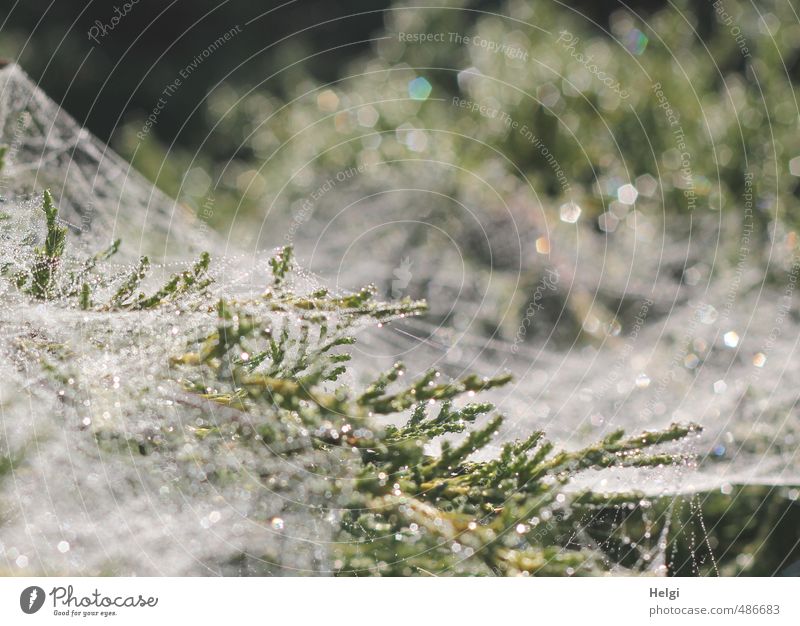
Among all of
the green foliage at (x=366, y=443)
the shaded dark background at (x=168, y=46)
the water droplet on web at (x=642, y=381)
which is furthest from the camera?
the shaded dark background at (x=168, y=46)

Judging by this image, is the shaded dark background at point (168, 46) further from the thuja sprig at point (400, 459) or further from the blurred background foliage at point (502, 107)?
the thuja sprig at point (400, 459)

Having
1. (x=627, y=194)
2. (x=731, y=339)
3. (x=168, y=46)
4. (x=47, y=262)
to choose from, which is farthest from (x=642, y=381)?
(x=168, y=46)

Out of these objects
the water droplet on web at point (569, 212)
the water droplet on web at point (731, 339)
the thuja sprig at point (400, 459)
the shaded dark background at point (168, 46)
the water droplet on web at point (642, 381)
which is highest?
the shaded dark background at point (168, 46)

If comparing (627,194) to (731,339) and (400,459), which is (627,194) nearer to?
(731,339)

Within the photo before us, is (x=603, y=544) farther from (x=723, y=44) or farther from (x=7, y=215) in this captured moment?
(x=723, y=44)

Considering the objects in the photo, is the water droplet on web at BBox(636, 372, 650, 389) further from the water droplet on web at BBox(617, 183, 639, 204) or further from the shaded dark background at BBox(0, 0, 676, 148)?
the shaded dark background at BBox(0, 0, 676, 148)

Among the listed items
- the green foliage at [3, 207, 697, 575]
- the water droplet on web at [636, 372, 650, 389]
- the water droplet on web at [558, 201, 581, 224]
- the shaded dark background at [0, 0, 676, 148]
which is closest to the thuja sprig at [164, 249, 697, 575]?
the green foliage at [3, 207, 697, 575]

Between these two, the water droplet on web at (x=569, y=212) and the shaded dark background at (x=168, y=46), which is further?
the shaded dark background at (x=168, y=46)

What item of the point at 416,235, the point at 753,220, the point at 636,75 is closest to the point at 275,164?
the point at 416,235

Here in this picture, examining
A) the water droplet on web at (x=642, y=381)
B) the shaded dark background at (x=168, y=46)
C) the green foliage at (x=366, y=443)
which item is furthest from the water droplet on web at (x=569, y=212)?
the shaded dark background at (x=168, y=46)
